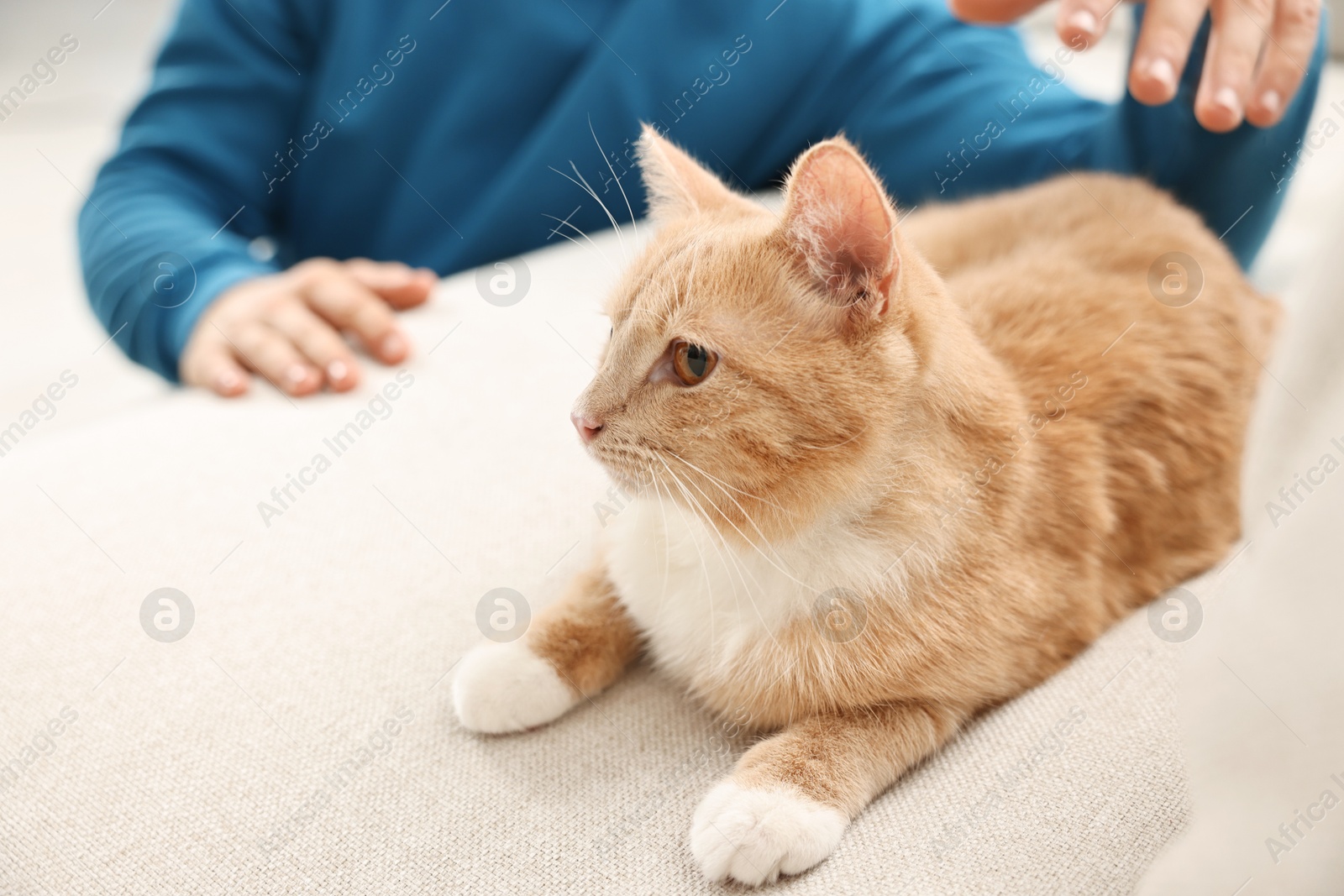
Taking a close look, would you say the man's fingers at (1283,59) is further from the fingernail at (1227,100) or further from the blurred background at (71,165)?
the blurred background at (71,165)

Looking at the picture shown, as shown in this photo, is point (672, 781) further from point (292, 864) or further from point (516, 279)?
point (516, 279)

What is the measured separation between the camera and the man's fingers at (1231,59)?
131 cm

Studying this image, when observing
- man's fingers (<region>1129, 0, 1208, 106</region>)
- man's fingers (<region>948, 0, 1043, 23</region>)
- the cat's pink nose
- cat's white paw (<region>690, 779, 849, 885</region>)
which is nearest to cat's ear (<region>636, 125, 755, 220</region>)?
the cat's pink nose

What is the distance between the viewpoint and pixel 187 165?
7.11 ft

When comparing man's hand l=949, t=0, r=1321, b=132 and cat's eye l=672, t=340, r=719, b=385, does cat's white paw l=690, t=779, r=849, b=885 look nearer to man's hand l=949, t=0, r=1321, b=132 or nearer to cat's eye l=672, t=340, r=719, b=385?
cat's eye l=672, t=340, r=719, b=385

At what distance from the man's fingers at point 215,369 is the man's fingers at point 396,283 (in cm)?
30

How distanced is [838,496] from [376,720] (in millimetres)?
591

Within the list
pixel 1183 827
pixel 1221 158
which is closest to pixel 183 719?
pixel 1183 827

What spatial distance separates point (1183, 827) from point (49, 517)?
4.94 ft

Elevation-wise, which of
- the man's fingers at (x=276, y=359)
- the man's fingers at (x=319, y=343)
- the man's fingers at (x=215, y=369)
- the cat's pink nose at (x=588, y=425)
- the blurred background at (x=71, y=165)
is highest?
the cat's pink nose at (x=588, y=425)

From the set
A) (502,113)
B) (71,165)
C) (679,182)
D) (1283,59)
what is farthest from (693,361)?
(71,165)

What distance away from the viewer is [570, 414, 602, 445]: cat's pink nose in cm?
100

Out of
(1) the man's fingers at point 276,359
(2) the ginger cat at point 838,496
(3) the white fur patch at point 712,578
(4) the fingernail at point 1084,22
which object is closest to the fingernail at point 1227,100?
(4) the fingernail at point 1084,22

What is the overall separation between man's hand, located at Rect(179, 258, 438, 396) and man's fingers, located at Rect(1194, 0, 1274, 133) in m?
1.40
